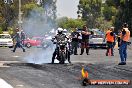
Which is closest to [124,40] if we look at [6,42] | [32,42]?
[6,42]

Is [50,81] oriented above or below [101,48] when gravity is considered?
above

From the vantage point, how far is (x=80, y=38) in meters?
32.7

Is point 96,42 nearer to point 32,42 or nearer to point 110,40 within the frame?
point 110,40

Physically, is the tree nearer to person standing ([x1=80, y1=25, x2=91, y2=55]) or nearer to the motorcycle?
person standing ([x1=80, y1=25, x2=91, y2=55])

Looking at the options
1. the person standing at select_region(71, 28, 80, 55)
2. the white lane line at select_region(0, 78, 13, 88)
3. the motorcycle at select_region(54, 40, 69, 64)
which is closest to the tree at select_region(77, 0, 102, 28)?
the person standing at select_region(71, 28, 80, 55)

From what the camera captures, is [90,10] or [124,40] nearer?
[124,40]

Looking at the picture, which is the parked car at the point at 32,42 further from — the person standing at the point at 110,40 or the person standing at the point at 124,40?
the person standing at the point at 124,40

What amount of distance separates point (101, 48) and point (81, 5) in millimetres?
70183

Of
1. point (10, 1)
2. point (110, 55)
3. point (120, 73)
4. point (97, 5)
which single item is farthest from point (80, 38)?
point (97, 5)

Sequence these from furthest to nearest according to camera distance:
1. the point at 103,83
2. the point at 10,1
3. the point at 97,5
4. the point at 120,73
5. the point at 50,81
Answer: the point at 97,5, the point at 10,1, the point at 120,73, the point at 50,81, the point at 103,83

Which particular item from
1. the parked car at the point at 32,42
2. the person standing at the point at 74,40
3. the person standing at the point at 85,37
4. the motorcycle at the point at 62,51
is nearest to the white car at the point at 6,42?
the parked car at the point at 32,42

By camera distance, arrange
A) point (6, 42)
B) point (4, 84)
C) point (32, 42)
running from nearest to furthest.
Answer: point (4, 84) < point (6, 42) < point (32, 42)

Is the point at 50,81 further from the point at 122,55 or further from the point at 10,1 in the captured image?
the point at 10,1

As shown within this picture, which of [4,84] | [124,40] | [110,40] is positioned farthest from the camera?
[110,40]
